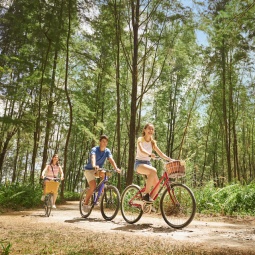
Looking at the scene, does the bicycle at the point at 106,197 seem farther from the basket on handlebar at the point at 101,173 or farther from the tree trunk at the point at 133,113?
the tree trunk at the point at 133,113

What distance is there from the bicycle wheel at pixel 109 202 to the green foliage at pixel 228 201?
3.40m

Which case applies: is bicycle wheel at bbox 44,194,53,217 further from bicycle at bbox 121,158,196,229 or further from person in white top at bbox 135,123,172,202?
person in white top at bbox 135,123,172,202

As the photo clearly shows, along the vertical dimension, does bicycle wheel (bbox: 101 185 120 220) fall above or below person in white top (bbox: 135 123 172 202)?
below

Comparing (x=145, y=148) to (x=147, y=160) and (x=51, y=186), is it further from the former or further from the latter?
(x=51, y=186)

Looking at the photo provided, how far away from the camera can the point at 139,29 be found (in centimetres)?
1397

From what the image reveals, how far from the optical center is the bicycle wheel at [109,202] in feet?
23.8

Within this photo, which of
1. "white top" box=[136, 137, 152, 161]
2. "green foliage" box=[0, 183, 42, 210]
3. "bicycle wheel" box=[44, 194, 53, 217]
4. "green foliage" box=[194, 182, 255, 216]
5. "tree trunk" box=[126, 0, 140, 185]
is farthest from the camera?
"tree trunk" box=[126, 0, 140, 185]

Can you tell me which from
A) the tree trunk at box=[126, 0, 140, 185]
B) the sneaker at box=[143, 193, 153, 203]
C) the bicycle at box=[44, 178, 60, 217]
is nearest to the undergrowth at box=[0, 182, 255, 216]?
the bicycle at box=[44, 178, 60, 217]

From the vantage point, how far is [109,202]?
24.2ft

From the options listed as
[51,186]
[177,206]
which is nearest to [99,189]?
[177,206]

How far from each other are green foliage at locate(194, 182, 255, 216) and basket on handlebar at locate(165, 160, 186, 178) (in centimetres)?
380

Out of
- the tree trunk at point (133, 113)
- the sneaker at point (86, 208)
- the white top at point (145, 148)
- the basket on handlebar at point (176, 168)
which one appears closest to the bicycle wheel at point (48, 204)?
the sneaker at point (86, 208)

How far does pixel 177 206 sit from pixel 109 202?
6.88 feet

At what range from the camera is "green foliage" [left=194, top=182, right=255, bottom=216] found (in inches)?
344
